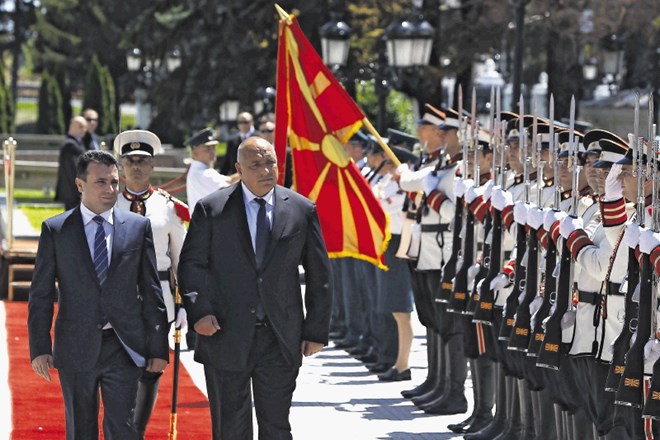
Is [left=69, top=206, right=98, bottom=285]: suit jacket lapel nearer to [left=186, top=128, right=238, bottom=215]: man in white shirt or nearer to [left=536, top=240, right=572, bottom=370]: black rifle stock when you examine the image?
[left=536, top=240, right=572, bottom=370]: black rifle stock

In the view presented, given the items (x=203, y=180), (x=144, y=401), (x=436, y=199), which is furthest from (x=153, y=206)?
(x=203, y=180)

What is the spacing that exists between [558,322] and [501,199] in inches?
69.5

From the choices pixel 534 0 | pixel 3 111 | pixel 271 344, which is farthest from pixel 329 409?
pixel 3 111

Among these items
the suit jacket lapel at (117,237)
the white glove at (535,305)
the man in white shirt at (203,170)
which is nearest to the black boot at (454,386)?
the man in white shirt at (203,170)

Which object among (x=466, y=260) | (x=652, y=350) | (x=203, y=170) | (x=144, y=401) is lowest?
(x=144, y=401)

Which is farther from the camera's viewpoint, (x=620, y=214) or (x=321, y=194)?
(x=321, y=194)

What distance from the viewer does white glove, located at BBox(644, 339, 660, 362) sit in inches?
333

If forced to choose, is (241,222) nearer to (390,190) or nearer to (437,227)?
(437,227)

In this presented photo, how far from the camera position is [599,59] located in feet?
157

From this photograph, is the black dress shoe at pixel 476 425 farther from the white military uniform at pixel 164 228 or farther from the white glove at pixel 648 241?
the white glove at pixel 648 241

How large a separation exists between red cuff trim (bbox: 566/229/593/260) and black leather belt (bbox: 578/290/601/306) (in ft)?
0.67

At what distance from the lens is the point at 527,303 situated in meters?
10.4

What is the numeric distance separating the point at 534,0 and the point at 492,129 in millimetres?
18681

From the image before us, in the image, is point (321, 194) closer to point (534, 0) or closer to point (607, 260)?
point (607, 260)
